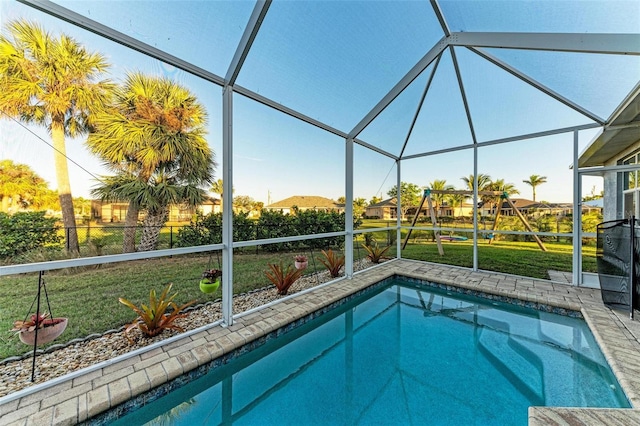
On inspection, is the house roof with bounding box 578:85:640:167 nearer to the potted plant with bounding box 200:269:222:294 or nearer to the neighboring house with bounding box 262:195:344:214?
the neighboring house with bounding box 262:195:344:214

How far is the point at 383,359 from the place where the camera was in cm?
333

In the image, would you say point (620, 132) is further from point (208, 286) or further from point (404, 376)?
point (208, 286)

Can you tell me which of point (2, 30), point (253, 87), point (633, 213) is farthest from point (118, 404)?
point (633, 213)

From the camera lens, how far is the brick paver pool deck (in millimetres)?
1938

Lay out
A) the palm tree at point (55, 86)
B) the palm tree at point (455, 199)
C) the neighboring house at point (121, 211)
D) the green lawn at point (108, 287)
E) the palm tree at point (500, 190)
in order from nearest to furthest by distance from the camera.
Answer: the palm tree at point (55, 86) → the neighboring house at point (121, 211) → the green lawn at point (108, 287) → the palm tree at point (500, 190) → the palm tree at point (455, 199)

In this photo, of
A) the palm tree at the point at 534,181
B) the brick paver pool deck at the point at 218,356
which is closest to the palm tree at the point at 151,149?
the brick paver pool deck at the point at 218,356

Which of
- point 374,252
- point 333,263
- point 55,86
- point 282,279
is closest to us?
point 55,86

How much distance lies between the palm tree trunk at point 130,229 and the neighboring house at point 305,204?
8.55 ft

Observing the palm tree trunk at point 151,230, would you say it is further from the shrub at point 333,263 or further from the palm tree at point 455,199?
the palm tree at point 455,199

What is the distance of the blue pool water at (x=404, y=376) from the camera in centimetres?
243

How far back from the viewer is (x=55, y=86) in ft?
7.97

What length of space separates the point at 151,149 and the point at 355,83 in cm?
317

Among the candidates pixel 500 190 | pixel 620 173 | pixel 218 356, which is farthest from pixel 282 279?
pixel 620 173

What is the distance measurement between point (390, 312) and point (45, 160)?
5206 mm
